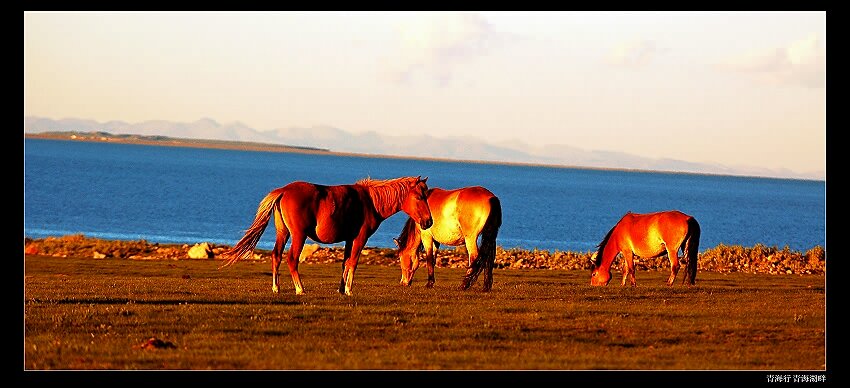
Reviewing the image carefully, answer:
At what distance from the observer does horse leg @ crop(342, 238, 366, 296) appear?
62.9ft

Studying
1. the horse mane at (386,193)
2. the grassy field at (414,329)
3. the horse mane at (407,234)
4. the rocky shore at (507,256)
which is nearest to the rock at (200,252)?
the rocky shore at (507,256)

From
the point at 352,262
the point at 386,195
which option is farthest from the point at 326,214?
the point at 386,195

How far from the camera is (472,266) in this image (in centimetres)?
2131

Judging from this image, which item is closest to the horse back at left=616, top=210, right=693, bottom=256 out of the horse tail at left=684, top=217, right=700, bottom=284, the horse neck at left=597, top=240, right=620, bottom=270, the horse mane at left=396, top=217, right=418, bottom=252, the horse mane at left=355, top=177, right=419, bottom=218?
the horse tail at left=684, top=217, right=700, bottom=284

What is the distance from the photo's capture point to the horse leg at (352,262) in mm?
19172

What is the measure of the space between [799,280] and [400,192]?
51.5 ft

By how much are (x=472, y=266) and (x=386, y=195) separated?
2959 millimetres

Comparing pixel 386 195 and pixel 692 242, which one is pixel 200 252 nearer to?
pixel 386 195

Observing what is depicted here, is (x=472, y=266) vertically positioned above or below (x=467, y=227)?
below

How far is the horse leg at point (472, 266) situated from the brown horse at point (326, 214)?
211 centimetres

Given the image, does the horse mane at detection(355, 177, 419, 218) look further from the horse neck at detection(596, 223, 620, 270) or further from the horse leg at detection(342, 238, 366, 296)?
the horse neck at detection(596, 223, 620, 270)
